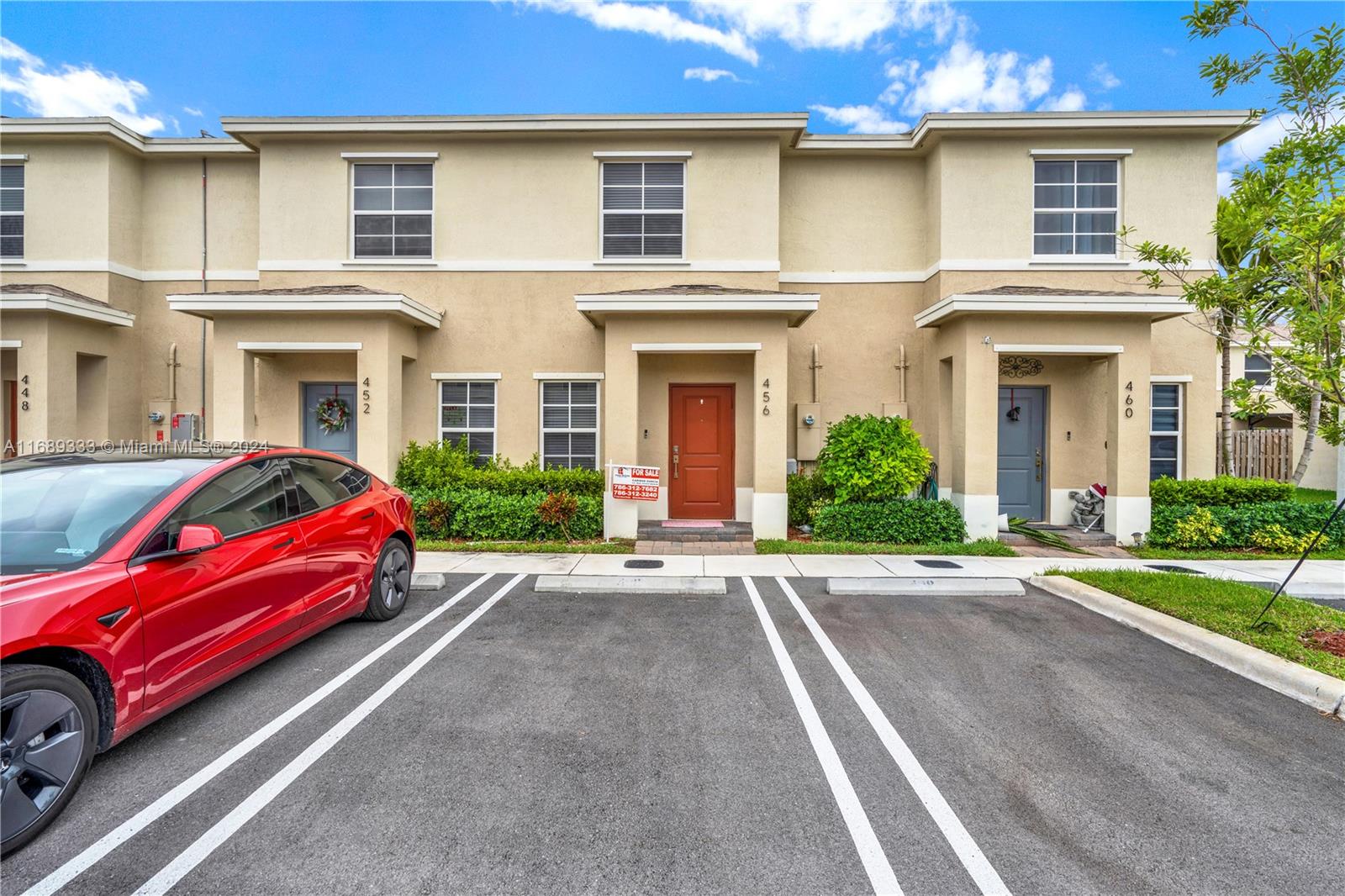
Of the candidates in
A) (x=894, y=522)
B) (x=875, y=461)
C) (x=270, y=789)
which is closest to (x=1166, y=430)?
(x=894, y=522)

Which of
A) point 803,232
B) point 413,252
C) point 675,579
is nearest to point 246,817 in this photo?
point 675,579

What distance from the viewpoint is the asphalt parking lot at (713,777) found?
230 centimetres

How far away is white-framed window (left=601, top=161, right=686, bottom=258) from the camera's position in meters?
10.2

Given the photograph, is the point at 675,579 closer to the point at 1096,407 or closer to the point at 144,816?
the point at 144,816

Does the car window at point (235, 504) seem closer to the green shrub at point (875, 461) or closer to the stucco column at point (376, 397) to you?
the stucco column at point (376, 397)

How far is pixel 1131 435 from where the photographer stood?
8.68m

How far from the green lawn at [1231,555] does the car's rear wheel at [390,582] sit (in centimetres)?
956

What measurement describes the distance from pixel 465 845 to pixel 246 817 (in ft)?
3.42

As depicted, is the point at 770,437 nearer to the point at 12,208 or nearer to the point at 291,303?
the point at 291,303

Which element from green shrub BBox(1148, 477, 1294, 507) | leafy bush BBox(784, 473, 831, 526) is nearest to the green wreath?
leafy bush BBox(784, 473, 831, 526)

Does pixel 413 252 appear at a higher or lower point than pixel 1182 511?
higher

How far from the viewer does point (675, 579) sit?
6.43 metres

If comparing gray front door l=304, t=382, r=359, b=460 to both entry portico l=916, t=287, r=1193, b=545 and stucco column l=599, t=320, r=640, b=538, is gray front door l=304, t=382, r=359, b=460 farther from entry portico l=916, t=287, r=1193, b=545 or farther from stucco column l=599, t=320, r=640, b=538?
entry portico l=916, t=287, r=1193, b=545

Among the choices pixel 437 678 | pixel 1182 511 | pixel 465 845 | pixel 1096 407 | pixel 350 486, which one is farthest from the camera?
pixel 1096 407
